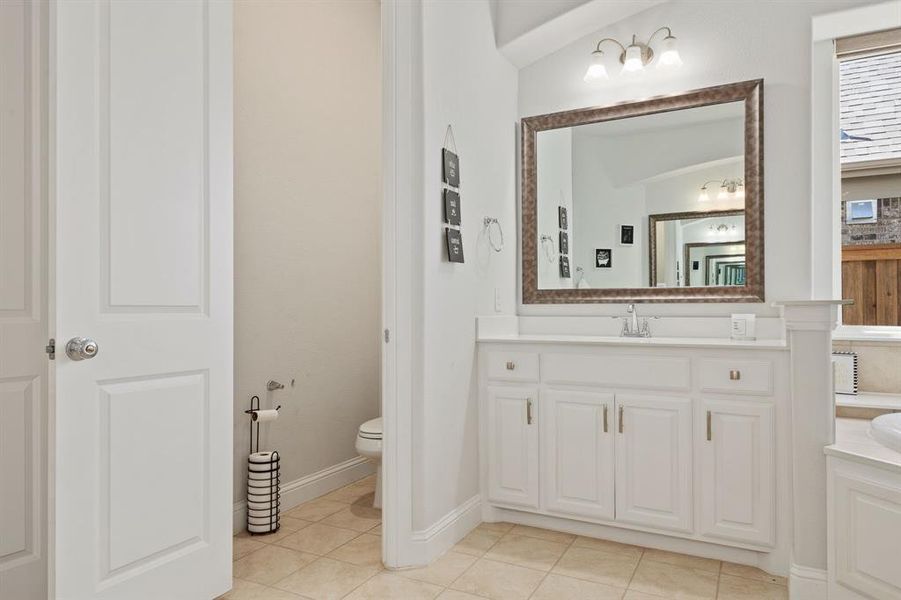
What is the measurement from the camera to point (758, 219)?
2744 mm

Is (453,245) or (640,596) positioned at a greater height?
(453,245)

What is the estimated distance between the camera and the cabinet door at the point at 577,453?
2.58 metres

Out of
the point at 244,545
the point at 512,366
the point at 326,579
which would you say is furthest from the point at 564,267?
the point at 244,545

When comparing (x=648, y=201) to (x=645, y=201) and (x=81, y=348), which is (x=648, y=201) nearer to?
(x=645, y=201)

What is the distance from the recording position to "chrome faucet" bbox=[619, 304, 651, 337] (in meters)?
2.94

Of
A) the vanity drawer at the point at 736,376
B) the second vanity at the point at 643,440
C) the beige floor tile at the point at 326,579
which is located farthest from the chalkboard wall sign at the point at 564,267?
the beige floor tile at the point at 326,579

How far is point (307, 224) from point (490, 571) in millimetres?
1925

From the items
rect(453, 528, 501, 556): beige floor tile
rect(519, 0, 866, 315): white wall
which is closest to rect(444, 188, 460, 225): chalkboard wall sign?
rect(519, 0, 866, 315): white wall

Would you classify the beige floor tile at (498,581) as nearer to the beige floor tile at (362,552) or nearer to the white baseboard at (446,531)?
the white baseboard at (446,531)

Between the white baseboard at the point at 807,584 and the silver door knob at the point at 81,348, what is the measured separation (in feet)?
7.80

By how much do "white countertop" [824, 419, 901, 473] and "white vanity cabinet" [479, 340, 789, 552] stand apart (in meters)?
0.23

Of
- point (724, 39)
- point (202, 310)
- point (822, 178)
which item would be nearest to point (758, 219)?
point (822, 178)

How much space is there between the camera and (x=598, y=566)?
237 centimetres

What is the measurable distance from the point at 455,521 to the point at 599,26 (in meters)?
2.57
